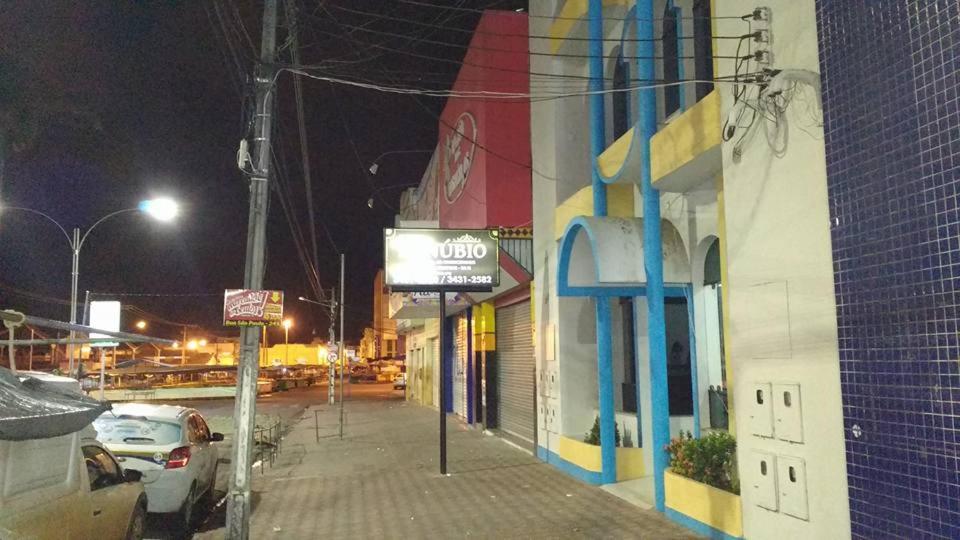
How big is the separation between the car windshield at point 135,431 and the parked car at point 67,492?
1.97 m

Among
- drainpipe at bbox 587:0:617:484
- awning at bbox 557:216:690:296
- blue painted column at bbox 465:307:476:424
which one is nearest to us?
awning at bbox 557:216:690:296

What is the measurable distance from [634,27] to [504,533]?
7.57 meters

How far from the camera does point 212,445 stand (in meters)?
10.9

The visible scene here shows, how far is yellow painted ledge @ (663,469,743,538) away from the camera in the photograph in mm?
7035

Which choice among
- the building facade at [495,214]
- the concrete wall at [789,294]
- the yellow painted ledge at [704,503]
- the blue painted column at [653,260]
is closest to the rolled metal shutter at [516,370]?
the building facade at [495,214]

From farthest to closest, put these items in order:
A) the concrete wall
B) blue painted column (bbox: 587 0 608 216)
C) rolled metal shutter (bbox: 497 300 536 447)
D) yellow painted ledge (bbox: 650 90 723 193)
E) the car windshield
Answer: rolled metal shutter (bbox: 497 300 536 447) < blue painted column (bbox: 587 0 608 216) < the car windshield < yellow painted ledge (bbox: 650 90 723 193) < the concrete wall

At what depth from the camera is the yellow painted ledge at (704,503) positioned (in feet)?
23.1

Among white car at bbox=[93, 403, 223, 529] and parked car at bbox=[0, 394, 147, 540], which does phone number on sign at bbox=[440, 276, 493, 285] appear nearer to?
white car at bbox=[93, 403, 223, 529]

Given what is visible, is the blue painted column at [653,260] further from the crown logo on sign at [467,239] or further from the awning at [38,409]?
the awning at [38,409]

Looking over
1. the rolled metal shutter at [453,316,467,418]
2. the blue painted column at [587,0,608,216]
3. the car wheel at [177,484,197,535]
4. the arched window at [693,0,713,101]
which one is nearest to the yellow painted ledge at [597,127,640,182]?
the blue painted column at [587,0,608,216]

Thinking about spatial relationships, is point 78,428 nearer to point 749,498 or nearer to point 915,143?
point 749,498

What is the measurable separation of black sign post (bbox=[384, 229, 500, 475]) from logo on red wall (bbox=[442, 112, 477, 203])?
552 centimetres

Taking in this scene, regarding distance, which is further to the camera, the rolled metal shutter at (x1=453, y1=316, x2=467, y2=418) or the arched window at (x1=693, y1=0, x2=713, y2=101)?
the rolled metal shutter at (x1=453, y1=316, x2=467, y2=418)

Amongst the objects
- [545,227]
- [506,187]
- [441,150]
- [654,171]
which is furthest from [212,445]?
[441,150]
